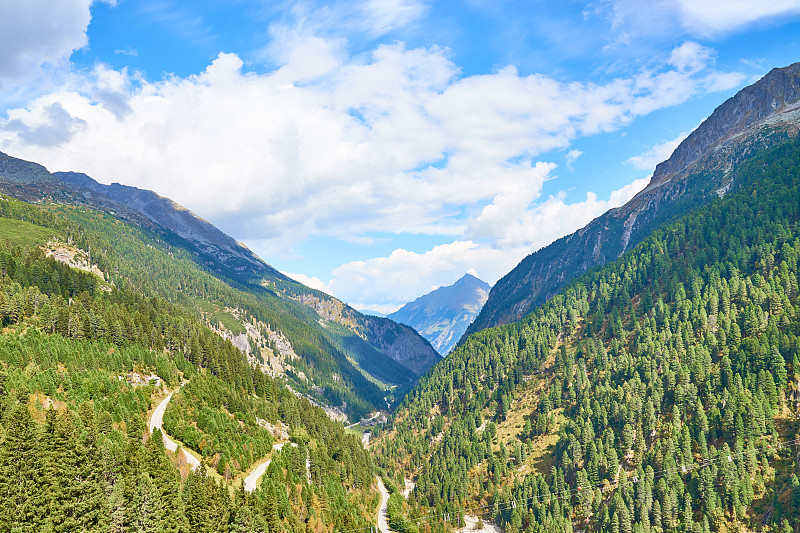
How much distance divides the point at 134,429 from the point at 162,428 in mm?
12768

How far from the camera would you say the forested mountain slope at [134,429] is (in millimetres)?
59438

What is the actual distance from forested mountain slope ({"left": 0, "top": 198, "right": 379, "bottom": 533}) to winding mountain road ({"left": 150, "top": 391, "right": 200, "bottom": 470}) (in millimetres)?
2176

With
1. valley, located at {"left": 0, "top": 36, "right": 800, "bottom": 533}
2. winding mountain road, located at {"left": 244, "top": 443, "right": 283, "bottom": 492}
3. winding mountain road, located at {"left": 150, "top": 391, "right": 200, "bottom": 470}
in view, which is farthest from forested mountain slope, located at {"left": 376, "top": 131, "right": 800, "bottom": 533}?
winding mountain road, located at {"left": 150, "top": 391, "right": 200, "bottom": 470}

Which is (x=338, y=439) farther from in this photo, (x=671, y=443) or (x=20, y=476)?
(x=20, y=476)

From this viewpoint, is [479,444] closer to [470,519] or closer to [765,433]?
[470,519]

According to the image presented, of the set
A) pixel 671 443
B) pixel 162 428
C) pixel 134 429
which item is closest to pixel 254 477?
pixel 162 428

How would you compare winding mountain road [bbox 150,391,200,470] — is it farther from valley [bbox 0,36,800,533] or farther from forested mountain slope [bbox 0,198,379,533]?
forested mountain slope [bbox 0,198,379,533]

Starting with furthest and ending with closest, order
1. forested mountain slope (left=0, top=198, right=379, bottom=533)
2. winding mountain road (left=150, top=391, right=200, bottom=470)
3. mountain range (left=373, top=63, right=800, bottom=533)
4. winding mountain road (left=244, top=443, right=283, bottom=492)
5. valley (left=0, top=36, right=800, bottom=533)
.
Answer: mountain range (left=373, top=63, right=800, bottom=533) → winding mountain road (left=244, top=443, right=283, bottom=492) → winding mountain road (left=150, top=391, right=200, bottom=470) → valley (left=0, top=36, right=800, bottom=533) → forested mountain slope (left=0, top=198, right=379, bottom=533)

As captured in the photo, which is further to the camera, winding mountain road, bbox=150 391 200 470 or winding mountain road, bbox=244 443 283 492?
winding mountain road, bbox=244 443 283 492

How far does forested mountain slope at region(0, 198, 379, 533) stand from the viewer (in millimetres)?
59438

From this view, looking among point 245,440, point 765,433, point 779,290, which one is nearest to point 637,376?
point 765,433

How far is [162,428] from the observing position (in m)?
99.2

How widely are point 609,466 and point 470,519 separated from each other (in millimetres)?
50445

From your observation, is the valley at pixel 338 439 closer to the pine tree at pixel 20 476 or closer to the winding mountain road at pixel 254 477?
the pine tree at pixel 20 476
